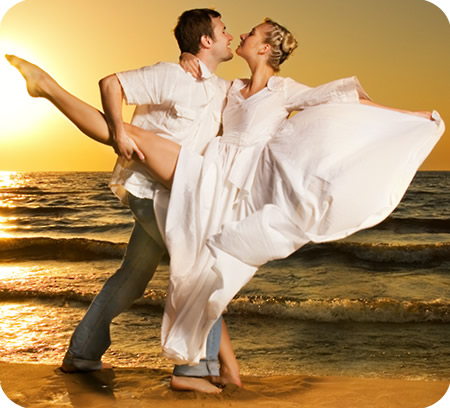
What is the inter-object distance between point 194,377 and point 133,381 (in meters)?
0.43

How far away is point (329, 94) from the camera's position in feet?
8.10

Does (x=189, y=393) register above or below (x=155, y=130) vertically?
below

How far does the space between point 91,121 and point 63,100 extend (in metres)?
0.13

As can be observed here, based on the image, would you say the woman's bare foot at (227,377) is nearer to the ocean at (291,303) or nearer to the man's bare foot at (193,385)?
the man's bare foot at (193,385)

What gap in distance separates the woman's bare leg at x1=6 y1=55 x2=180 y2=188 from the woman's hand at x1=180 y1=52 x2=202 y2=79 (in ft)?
1.11

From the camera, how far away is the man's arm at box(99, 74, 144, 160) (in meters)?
2.36

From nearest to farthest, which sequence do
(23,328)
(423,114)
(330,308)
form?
(423,114) → (23,328) → (330,308)

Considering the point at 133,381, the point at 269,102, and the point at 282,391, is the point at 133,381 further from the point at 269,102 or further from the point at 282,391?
the point at 269,102

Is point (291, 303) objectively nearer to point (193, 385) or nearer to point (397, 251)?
point (193, 385)

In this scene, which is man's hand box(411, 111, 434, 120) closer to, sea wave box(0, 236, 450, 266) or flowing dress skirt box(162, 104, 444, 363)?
flowing dress skirt box(162, 104, 444, 363)

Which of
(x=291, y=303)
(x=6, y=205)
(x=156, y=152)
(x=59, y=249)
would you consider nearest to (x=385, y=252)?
(x=291, y=303)

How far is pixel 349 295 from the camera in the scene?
5.58 meters

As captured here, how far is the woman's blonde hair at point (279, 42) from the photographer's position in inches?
102

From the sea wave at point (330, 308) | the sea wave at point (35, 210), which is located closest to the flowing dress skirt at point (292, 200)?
the sea wave at point (330, 308)
